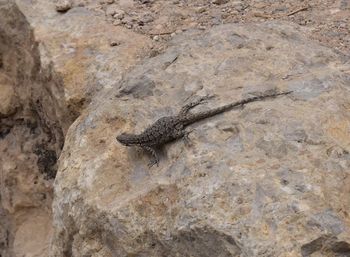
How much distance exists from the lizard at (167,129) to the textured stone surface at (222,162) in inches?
→ 3.1

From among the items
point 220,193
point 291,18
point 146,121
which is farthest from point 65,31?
point 220,193

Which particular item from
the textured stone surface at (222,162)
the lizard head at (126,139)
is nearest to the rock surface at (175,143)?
the textured stone surface at (222,162)

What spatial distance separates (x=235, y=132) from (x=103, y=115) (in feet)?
4.32

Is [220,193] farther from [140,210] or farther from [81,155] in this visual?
[81,155]

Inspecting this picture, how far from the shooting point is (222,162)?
4.22m

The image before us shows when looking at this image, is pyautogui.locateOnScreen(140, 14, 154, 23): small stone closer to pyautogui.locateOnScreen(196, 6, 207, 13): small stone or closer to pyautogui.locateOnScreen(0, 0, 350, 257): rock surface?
pyautogui.locateOnScreen(0, 0, 350, 257): rock surface

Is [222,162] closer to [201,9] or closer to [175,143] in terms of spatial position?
[175,143]

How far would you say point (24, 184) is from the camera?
705 cm

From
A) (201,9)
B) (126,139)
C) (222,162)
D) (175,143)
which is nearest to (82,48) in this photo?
(201,9)

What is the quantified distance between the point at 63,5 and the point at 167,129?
278cm

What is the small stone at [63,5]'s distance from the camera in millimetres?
6809

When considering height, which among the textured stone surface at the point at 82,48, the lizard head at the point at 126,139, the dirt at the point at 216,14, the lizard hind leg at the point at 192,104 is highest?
the lizard hind leg at the point at 192,104

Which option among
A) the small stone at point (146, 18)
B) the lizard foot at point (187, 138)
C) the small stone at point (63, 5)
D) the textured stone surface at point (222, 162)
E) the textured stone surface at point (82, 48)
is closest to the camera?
the textured stone surface at point (222, 162)

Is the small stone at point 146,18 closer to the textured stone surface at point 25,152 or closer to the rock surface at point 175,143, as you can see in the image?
the rock surface at point 175,143
